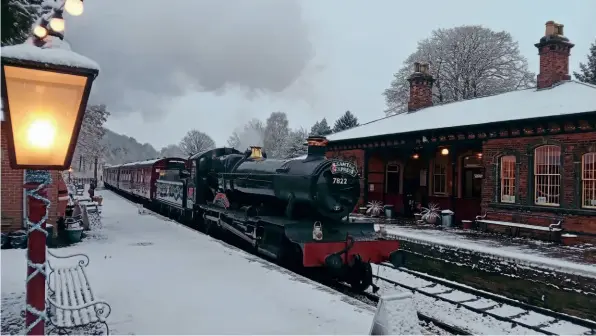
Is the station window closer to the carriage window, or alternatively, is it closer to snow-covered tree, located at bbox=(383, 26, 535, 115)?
the carriage window

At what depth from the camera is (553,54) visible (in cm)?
1631

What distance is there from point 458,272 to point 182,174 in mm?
9227

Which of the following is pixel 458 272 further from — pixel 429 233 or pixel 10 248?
pixel 10 248

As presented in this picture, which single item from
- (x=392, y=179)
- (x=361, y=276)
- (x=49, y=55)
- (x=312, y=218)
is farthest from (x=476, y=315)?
(x=392, y=179)

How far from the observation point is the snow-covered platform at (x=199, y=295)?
478 cm

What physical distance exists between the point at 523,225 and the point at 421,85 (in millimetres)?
10505

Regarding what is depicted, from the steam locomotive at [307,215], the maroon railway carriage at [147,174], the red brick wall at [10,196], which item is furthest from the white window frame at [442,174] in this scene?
the red brick wall at [10,196]

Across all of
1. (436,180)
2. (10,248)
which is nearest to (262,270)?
(10,248)

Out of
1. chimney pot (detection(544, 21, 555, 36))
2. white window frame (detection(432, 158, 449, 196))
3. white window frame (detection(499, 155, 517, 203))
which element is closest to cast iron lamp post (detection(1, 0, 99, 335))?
white window frame (detection(499, 155, 517, 203))

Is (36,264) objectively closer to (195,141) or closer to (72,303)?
(72,303)

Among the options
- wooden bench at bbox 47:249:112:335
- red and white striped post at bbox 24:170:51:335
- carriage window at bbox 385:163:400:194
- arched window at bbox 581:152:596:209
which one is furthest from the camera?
carriage window at bbox 385:163:400:194

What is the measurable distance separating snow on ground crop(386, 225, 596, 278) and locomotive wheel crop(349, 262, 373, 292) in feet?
15.9

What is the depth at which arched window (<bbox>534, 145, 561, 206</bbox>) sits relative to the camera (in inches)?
544

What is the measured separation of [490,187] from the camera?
51.8 ft
